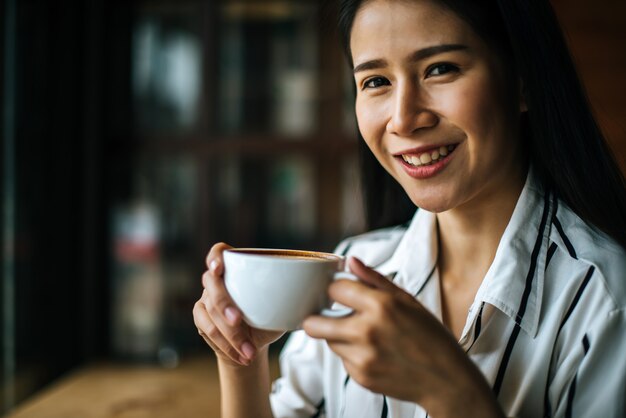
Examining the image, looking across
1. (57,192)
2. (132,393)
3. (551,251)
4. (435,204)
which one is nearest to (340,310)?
(435,204)

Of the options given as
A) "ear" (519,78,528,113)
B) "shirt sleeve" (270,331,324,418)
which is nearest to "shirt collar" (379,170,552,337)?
"ear" (519,78,528,113)

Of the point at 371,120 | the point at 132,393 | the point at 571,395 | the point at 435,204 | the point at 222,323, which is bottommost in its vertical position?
the point at 132,393

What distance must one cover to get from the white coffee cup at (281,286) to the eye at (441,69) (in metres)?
0.33

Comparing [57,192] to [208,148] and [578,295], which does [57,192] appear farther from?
[578,295]

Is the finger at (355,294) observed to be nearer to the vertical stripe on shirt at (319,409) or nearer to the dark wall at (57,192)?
the vertical stripe on shirt at (319,409)

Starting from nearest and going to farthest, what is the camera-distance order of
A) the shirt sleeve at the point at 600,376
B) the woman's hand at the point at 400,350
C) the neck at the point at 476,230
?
the woman's hand at the point at 400,350 < the shirt sleeve at the point at 600,376 < the neck at the point at 476,230

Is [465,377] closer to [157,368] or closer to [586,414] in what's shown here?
[586,414]

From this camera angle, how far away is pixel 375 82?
91 centimetres

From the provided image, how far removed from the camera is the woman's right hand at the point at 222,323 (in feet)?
2.32

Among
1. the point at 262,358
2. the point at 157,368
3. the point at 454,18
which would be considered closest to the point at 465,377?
the point at 262,358

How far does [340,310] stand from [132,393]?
1395mm

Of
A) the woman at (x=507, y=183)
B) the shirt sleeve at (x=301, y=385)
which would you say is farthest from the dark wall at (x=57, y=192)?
the woman at (x=507, y=183)

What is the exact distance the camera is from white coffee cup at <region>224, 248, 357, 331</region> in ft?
2.09

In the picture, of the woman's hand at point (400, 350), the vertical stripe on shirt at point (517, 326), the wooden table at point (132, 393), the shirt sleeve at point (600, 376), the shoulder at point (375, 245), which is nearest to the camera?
the woman's hand at point (400, 350)
